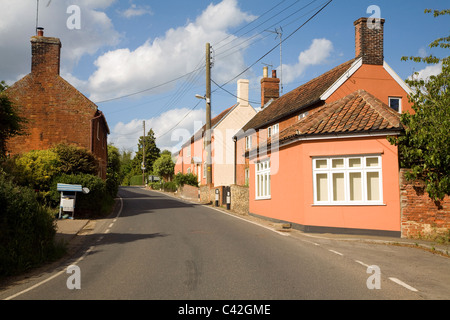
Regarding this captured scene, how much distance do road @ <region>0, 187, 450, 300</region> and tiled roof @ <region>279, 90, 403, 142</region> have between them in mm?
4143

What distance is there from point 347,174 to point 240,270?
8083 millimetres

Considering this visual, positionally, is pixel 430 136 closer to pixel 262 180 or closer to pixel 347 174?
pixel 347 174

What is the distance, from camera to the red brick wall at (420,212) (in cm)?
1316

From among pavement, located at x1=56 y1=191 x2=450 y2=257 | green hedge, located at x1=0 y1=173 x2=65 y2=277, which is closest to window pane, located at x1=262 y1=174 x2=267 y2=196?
pavement, located at x1=56 y1=191 x2=450 y2=257

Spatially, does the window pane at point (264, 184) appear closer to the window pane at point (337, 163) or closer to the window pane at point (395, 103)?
the window pane at point (337, 163)

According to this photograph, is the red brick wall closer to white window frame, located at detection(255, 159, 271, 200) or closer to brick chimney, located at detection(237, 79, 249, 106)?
white window frame, located at detection(255, 159, 271, 200)

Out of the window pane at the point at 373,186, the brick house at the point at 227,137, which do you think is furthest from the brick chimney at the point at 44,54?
the window pane at the point at 373,186

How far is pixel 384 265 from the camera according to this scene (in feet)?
29.8

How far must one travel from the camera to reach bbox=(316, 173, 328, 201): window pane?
1520cm

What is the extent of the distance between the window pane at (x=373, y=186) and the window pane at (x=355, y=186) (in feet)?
1.04

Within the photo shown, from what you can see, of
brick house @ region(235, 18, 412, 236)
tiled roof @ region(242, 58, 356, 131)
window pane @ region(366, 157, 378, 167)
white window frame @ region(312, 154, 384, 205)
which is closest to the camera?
brick house @ region(235, 18, 412, 236)

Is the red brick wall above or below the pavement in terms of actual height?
above
